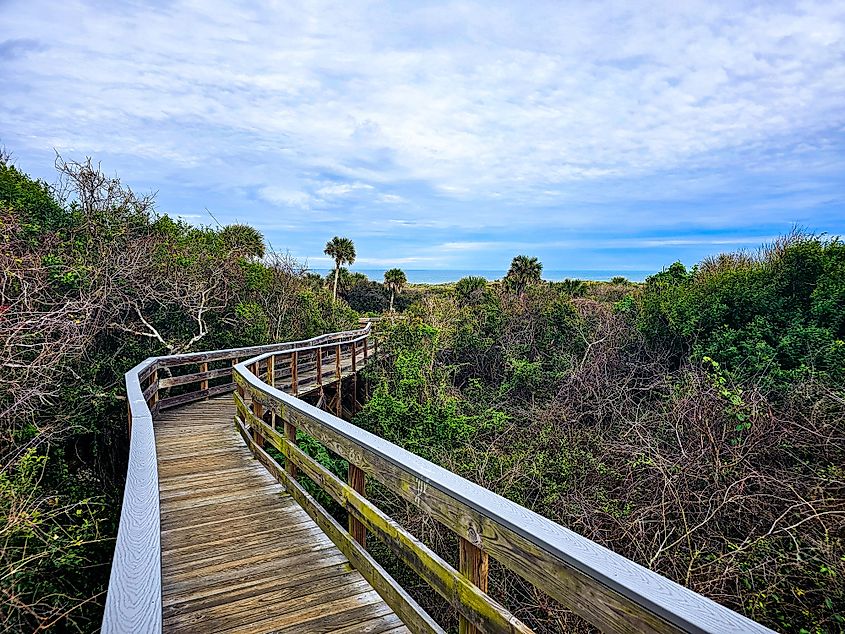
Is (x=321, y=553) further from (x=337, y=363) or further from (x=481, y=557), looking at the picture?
(x=337, y=363)

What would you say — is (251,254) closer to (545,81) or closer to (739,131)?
(545,81)

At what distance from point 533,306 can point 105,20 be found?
43.8 feet

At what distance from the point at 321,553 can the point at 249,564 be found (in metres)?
0.48

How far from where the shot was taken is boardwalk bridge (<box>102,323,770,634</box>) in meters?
1.36

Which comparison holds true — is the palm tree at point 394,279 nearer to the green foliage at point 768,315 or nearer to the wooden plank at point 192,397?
the green foliage at point 768,315

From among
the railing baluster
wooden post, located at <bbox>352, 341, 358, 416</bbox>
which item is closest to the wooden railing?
the railing baluster

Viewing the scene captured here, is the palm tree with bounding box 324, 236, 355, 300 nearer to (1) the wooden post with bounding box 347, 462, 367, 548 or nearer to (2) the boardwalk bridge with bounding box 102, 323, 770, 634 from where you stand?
(2) the boardwalk bridge with bounding box 102, 323, 770, 634

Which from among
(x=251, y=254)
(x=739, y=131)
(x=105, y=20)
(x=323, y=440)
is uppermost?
(x=105, y=20)

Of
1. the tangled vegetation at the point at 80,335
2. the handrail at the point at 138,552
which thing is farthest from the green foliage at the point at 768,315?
the tangled vegetation at the point at 80,335

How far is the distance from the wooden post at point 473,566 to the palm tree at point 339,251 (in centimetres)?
3223

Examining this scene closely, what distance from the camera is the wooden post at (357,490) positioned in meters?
3.20

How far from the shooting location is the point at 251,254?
680 inches

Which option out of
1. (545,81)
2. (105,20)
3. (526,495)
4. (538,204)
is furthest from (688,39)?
(538,204)

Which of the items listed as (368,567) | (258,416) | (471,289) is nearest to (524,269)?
(471,289)
